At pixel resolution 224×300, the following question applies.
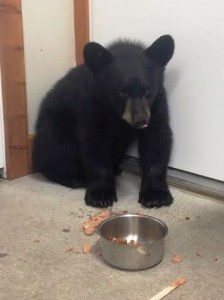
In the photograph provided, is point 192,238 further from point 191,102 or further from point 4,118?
point 4,118

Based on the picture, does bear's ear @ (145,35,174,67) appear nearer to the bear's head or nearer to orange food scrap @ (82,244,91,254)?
the bear's head

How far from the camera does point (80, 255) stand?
170 centimetres

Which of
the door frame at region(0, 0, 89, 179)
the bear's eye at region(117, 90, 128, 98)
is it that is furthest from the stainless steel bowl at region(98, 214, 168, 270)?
the door frame at region(0, 0, 89, 179)

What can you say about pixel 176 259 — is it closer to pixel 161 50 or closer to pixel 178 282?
pixel 178 282

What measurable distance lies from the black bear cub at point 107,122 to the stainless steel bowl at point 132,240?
13.2 inches

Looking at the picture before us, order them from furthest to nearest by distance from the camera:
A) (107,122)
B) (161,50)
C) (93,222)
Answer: (107,122), (161,50), (93,222)

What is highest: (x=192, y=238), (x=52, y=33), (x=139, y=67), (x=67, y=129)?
(x=52, y=33)

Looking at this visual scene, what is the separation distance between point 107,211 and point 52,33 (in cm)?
103

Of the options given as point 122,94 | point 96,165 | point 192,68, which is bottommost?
point 96,165

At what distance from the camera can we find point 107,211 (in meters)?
2.05

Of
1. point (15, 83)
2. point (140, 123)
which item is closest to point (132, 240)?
point (140, 123)

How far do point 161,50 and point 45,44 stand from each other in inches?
28.7

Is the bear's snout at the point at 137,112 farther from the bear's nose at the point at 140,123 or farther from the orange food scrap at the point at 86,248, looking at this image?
the orange food scrap at the point at 86,248

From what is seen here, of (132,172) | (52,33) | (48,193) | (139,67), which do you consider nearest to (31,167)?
(48,193)
